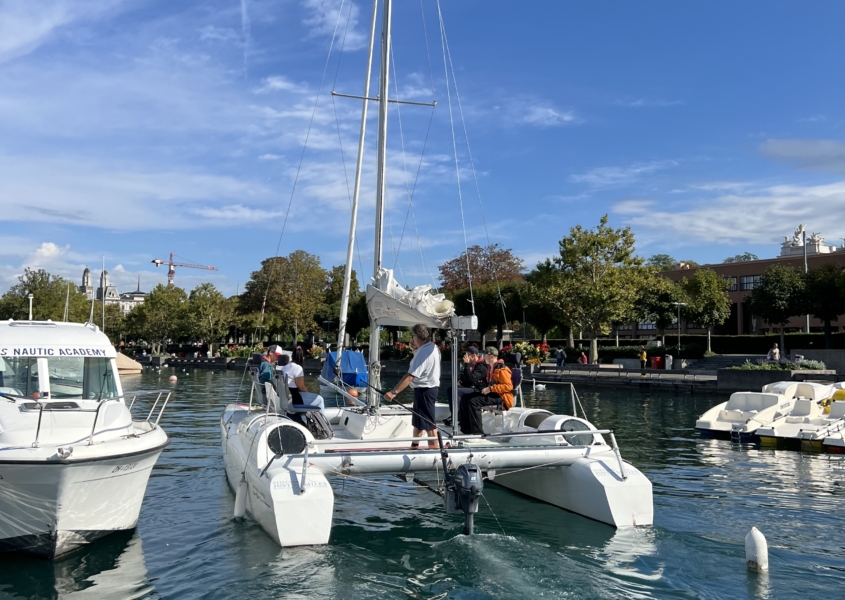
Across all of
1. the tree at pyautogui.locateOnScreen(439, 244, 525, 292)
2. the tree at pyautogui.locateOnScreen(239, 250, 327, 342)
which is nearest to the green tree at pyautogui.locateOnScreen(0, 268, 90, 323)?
the tree at pyautogui.locateOnScreen(239, 250, 327, 342)

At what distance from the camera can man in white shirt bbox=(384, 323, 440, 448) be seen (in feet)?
31.5

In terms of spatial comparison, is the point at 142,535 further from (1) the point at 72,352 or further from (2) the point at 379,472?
(2) the point at 379,472

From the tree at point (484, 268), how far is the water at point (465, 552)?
65521mm

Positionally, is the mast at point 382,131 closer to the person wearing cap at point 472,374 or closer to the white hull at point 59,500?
the person wearing cap at point 472,374

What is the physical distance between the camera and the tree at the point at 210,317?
8244cm

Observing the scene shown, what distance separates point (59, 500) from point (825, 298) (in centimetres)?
5100

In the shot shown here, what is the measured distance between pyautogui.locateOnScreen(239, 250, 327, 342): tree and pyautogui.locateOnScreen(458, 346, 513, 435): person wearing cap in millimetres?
67195

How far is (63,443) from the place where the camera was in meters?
8.16

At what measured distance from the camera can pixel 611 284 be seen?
47.4 m

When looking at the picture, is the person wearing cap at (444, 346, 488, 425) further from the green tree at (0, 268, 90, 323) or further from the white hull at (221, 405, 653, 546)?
the green tree at (0, 268, 90, 323)

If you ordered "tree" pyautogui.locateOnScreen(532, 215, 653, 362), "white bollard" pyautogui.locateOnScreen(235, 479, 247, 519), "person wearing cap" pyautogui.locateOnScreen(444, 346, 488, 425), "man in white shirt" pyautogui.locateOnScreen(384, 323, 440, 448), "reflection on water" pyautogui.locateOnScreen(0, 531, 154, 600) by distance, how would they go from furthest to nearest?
"tree" pyautogui.locateOnScreen(532, 215, 653, 362) → "person wearing cap" pyautogui.locateOnScreen(444, 346, 488, 425) → "man in white shirt" pyautogui.locateOnScreen(384, 323, 440, 448) → "white bollard" pyautogui.locateOnScreen(235, 479, 247, 519) → "reflection on water" pyautogui.locateOnScreen(0, 531, 154, 600)

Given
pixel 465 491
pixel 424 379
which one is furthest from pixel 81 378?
pixel 465 491

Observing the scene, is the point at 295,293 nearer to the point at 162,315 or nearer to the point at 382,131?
the point at 162,315

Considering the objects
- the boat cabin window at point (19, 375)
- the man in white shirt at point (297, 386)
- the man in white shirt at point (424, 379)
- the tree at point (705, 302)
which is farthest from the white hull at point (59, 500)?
the tree at point (705, 302)
